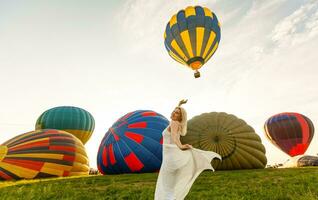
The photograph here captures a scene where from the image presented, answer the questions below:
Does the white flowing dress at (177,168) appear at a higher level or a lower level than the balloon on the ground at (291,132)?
lower

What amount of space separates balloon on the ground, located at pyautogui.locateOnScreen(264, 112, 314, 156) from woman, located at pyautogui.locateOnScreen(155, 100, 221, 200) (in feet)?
70.3

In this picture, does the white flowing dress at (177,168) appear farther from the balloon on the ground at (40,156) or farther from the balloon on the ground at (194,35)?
the balloon on the ground at (194,35)

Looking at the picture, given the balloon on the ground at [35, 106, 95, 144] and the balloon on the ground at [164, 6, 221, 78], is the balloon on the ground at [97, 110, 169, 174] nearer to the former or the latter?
the balloon on the ground at [164, 6, 221, 78]

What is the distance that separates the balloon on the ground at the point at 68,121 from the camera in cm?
1933

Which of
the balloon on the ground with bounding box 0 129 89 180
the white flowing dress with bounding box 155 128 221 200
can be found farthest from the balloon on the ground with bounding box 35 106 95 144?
the white flowing dress with bounding box 155 128 221 200

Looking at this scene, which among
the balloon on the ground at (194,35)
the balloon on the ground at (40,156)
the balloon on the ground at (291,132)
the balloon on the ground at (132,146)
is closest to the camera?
the balloon on the ground at (40,156)

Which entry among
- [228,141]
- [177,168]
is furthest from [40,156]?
[177,168]

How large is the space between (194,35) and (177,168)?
45.3 ft

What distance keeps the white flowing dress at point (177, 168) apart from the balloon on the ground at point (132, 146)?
21.9ft

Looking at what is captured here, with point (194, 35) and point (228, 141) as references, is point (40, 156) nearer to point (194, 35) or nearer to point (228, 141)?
point (228, 141)

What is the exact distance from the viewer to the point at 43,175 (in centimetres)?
996

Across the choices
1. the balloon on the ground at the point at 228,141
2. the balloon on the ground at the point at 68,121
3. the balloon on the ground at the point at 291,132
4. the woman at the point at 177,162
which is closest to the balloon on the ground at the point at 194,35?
the balloon on the ground at the point at 228,141

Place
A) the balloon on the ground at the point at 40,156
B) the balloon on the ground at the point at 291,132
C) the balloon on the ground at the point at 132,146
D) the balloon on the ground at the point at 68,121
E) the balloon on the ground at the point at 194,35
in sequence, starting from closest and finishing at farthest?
the balloon on the ground at the point at 40,156, the balloon on the ground at the point at 132,146, the balloon on the ground at the point at 194,35, the balloon on the ground at the point at 68,121, the balloon on the ground at the point at 291,132

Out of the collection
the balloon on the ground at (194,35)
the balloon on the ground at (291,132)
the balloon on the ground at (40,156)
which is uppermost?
the balloon on the ground at (194,35)
